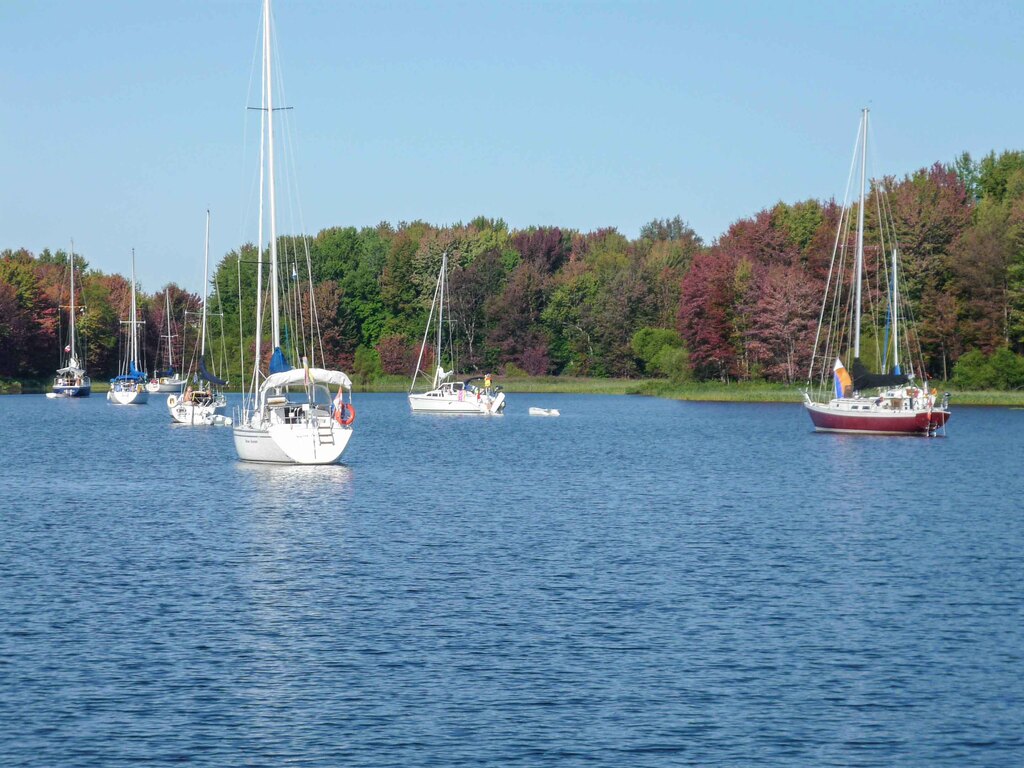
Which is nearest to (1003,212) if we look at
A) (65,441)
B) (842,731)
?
A: (65,441)

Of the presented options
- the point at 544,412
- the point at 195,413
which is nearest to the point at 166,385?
the point at 544,412

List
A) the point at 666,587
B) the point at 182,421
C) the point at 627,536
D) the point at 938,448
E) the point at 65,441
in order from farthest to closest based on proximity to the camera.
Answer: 1. the point at 182,421
2. the point at 65,441
3. the point at 938,448
4. the point at 627,536
5. the point at 666,587

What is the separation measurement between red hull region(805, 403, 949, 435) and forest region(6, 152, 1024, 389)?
34.7 meters

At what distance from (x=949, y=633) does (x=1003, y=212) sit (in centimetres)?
10212

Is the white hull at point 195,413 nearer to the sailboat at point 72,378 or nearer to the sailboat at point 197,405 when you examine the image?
the sailboat at point 197,405

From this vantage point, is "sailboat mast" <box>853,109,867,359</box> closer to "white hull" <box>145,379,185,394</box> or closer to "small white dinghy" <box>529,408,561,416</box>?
"small white dinghy" <box>529,408,561,416</box>

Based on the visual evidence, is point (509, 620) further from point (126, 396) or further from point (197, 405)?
point (126, 396)

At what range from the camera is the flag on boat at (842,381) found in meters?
76.6

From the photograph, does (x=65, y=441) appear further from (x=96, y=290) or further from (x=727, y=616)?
(x=96, y=290)

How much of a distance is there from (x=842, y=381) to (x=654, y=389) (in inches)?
2553

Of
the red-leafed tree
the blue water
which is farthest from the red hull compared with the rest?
the red-leafed tree

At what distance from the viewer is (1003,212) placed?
11931 cm

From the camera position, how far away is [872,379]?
248 ft

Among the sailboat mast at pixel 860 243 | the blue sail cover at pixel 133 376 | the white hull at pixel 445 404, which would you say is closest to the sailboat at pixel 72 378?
the blue sail cover at pixel 133 376
